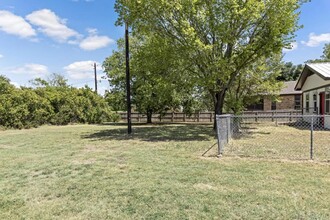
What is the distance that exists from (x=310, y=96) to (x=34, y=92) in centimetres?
2092

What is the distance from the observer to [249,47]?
41.3 feet

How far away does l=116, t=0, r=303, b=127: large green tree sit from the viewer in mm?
11930

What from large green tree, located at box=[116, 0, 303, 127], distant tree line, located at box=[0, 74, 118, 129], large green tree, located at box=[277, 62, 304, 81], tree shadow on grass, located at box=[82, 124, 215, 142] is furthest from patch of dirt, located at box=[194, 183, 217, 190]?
large green tree, located at box=[277, 62, 304, 81]

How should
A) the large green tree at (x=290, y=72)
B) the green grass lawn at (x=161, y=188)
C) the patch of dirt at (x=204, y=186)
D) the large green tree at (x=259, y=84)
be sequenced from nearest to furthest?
the green grass lawn at (x=161, y=188), the patch of dirt at (x=204, y=186), the large green tree at (x=259, y=84), the large green tree at (x=290, y=72)

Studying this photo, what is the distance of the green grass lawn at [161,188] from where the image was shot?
4000 mm

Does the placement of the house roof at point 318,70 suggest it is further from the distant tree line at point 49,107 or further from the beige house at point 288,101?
the distant tree line at point 49,107

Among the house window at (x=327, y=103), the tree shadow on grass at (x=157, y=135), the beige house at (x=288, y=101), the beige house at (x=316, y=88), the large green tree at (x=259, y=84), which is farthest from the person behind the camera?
the beige house at (x=288, y=101)

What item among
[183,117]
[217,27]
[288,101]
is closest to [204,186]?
[217,27]

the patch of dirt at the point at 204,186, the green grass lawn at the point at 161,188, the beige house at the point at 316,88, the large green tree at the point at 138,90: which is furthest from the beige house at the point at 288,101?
the patch of dirt at the point at 204,186

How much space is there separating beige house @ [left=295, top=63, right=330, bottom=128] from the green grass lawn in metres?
10.7

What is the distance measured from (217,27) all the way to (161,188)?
9237 mm

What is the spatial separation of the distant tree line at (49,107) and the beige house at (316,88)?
1740cm

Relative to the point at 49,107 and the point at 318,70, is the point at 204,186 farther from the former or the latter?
the point at 49,107

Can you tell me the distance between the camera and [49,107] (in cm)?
2262
